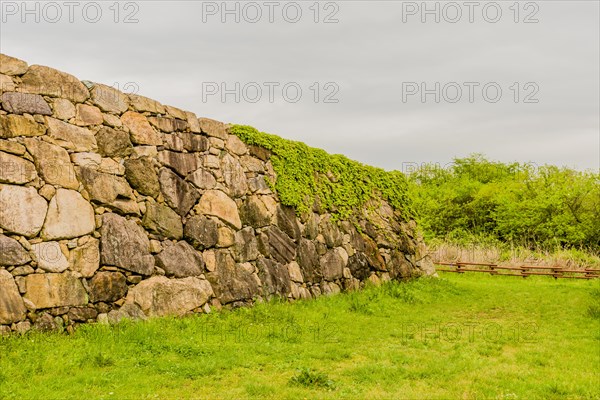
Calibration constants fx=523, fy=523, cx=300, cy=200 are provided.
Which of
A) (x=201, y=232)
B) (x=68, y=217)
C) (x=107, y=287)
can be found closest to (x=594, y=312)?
(x=201, y=232)

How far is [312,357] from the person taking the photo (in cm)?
758

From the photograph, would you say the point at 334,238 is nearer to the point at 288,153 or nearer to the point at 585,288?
the point at 288,153

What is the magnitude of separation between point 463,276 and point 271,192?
1241 cm

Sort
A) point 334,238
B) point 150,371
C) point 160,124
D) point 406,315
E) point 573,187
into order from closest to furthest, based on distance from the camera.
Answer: point 150,371 → point 160,124 → point 406,315 → point 334,238 → point 573,187

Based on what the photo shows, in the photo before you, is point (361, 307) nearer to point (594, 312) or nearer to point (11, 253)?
point (594, 312)

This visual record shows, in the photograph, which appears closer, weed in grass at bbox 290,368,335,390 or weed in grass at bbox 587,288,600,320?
weed in grass at bbox 290,368,335,390

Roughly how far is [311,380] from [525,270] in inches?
697

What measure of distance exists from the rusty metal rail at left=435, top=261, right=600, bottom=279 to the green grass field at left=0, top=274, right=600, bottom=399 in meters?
9.41

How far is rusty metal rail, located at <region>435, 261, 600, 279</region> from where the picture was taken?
68.3 feet

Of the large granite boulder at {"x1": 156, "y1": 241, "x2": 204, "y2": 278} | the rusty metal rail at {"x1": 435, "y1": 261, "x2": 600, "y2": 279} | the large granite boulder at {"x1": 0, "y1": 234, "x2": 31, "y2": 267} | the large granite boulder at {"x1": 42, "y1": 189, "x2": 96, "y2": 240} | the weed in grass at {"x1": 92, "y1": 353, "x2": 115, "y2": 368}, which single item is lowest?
the rusty metal rail at {"x1": 435, "y1": 261, "x2": 600, "y2": 279}

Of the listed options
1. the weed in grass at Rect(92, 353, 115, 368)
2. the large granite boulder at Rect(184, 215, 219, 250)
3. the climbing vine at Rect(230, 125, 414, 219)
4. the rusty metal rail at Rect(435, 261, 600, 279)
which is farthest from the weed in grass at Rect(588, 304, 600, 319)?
the weed in grass at Rect(92, 353, 115, 368)

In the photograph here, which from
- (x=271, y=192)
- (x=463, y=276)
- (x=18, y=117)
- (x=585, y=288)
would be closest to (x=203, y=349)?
(x=18, y=117)

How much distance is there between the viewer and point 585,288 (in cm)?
1672

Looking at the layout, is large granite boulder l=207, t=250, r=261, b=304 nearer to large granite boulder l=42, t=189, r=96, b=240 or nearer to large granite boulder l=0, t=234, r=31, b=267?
large granite boulder l=42, t=189, r=96, b=240
